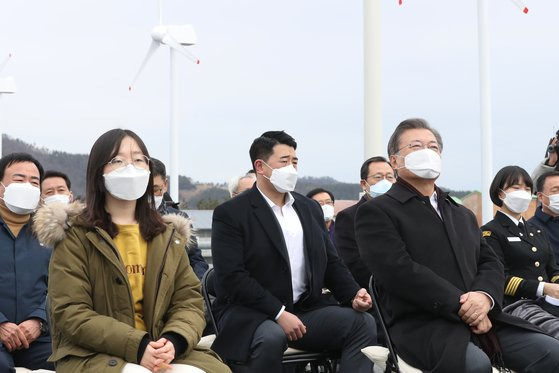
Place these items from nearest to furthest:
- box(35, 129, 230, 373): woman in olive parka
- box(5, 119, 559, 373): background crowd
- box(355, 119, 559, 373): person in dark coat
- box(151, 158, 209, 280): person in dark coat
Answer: box(35, 129, 230, 373): woman in olive parka
box(5, 119, 559, 373): background crowd
box(355, 119, 559, 373): person in dark coat
box(151, 158, 209, 280): person in dark coat

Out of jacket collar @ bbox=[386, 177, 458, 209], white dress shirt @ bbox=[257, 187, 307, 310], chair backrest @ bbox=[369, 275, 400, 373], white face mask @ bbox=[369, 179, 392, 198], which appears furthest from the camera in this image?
white face mask @ bbox=[369, 179, 392, 198]

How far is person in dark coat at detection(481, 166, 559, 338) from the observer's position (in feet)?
17.1

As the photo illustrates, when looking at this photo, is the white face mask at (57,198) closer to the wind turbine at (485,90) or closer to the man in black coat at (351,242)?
the man in black coat at (351,242)

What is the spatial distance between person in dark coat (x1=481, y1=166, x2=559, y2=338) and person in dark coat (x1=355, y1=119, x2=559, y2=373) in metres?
0.76

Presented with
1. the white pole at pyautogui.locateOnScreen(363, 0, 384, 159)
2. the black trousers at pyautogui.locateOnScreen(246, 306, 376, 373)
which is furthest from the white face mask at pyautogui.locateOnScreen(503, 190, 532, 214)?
the white pole at pyautogui.locateOnScreen(363, 0, 384, 159)

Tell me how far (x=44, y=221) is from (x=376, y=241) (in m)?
1.77

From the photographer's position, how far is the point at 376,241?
4277mm

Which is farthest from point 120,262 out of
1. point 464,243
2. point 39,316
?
point 464,243

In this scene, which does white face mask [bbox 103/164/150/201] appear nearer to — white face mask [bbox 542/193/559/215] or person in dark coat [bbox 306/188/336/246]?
white face mask [bbox 542/193/559/215]

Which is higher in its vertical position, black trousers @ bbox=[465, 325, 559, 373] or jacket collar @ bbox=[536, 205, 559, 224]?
jacket collar @ bbox=[536, 205, 559, 224]

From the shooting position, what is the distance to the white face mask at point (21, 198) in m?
5.05

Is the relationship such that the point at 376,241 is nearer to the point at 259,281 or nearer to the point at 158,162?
the point at 259,281

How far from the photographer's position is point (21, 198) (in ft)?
16.6

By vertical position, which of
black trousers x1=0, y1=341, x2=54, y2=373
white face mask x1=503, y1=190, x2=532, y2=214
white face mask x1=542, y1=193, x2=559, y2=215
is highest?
white face mask x1=503, y1=190, x2=532, y2=214
